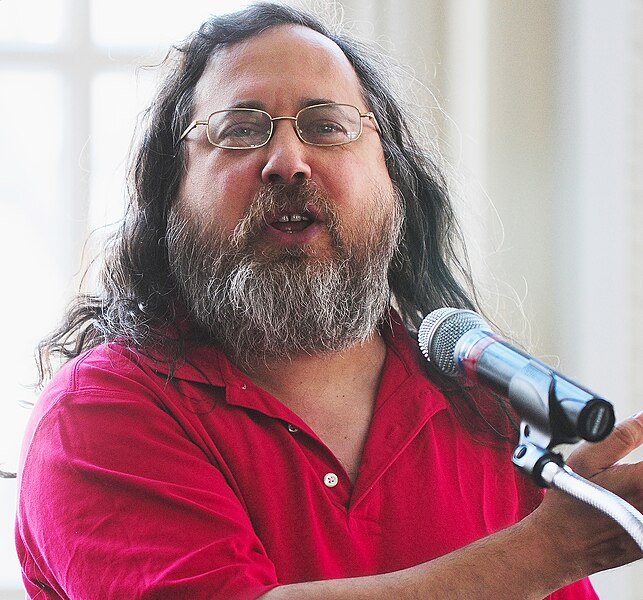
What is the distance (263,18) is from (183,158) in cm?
35

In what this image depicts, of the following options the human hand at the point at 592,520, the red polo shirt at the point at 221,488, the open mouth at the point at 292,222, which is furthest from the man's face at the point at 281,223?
the human hand at the point at 592,520

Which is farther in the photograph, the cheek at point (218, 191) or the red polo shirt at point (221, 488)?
the cheek at point (218, 191)

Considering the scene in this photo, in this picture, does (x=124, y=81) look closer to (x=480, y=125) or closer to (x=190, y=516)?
(x=480, y=125)

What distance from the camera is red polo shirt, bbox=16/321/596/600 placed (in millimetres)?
1476

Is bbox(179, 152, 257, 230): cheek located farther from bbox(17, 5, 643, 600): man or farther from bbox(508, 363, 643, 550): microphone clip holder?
bbox(508, 363, 643, 550): microphone clip holder

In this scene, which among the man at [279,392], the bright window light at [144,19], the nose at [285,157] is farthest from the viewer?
the bright window light at [144,19]

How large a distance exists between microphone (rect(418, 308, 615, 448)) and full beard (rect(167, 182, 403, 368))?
524 millimetres

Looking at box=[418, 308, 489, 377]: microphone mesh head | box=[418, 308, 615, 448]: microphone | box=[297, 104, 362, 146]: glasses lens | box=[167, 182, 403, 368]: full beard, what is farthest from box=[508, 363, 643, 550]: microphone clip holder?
box=[297, 104, 362, 146]: glasses lens

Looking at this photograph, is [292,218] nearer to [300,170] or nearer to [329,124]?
[300,170]

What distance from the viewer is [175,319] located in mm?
1990

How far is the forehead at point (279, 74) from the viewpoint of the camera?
6.35 feet

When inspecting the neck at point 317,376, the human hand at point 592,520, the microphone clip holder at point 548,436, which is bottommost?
the neck at point 317,376

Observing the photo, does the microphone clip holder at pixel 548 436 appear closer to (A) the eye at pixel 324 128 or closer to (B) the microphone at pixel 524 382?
(B) the microphone at pixel 524 382

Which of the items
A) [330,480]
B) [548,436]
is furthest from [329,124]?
[548,436]
